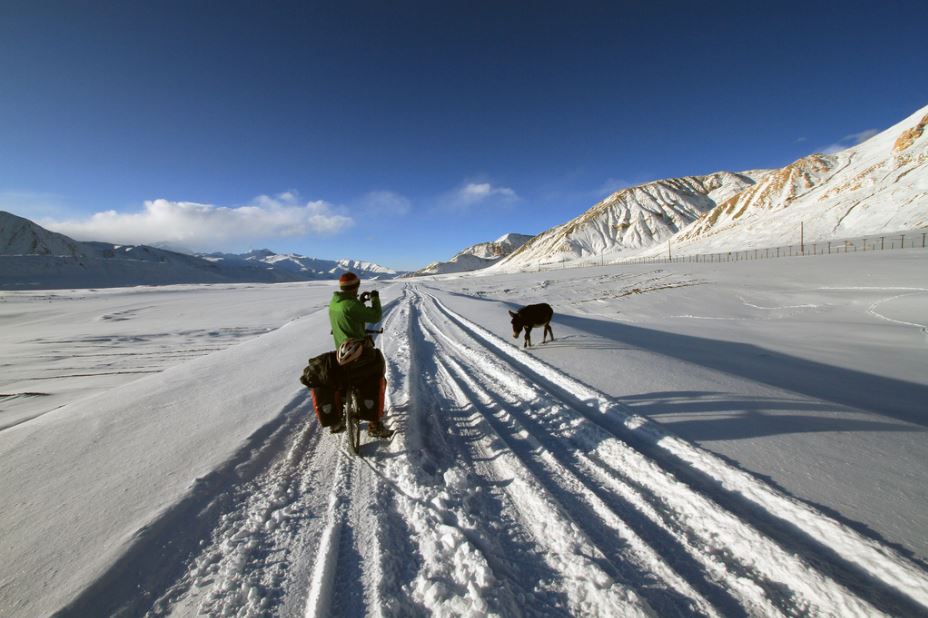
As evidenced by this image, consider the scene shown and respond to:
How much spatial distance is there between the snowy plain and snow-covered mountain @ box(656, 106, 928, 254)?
75.4 m

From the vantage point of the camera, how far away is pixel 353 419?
366 cm

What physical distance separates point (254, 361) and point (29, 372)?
4.39 meters

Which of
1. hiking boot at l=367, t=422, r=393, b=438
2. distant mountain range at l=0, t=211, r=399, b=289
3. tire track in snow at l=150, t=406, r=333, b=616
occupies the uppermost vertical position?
distant mountain range at l=0, t=211, r=399, b=289

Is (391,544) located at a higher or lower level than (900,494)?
lower

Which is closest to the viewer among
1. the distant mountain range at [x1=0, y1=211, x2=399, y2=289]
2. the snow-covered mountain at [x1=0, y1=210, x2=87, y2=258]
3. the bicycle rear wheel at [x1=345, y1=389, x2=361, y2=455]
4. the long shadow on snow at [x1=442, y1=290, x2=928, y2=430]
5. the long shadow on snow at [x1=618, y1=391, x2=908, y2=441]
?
the long shadow on snow at [x1=618, y1=391, x2=908, y2=441]

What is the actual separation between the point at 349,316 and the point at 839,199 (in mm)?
97906

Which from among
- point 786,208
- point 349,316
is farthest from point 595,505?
point 786,208

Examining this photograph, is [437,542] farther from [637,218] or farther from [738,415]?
[637,218]

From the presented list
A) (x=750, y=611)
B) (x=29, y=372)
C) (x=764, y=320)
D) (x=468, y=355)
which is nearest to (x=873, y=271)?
(x=764, y=320)

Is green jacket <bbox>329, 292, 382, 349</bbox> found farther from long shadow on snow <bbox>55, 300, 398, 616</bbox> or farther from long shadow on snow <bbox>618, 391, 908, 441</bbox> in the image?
long shadow on snow <bbox>618, 391, 908, 441</bbox>

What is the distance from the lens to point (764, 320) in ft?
37.5

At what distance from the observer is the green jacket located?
146 inches

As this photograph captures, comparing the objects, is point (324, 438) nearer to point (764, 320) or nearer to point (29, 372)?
point (29, 372)

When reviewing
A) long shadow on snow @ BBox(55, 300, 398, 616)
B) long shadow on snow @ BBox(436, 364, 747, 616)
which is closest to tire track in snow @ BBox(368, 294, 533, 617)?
long shadow on snow @ BBox(436, 364, 747, 616)
